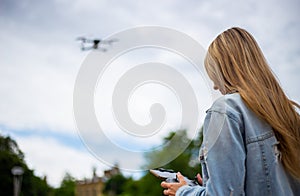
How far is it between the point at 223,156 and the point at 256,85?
259 millimetres

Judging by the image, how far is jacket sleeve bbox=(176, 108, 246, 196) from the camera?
46.3 inches

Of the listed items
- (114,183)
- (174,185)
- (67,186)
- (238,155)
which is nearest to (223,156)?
(238,155)

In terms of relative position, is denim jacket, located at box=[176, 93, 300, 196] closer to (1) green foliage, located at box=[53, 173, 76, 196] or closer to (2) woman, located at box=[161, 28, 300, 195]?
(2) woman, located at box=[161, 28, 300, 195]

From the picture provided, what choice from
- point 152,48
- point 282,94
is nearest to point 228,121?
point 282,94

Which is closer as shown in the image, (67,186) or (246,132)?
(246,132)

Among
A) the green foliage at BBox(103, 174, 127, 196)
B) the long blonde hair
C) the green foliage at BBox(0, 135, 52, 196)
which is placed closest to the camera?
the long blonde hair

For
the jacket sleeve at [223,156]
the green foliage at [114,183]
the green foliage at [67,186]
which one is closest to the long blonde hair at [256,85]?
the jacket sleeve at [223,156]

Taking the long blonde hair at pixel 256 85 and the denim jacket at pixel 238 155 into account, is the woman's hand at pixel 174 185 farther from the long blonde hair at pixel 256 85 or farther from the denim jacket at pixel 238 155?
the long blonde hair at pixel 256 85

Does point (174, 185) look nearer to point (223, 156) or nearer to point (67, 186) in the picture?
point (223, 156)

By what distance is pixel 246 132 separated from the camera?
1.26 metres

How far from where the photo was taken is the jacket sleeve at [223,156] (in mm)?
1175

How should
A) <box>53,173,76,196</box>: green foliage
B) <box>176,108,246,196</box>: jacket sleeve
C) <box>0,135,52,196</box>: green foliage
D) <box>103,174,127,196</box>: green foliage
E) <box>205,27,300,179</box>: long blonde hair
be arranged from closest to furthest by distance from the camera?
1. <box>176,108,246,196</box>: jacket sleeve
2. <box>205,27,300,179</box>: long blonde hair
3. <box>0,135,52,196</box>: green foliage
4. <box>53,173,76,196</box>: green foliage
5. <box>103,174,127,196</box>: green foliage

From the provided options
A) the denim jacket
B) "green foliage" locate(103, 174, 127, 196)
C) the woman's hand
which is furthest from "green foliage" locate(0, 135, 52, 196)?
"green foliage" locate(103, 174, 127, 196)

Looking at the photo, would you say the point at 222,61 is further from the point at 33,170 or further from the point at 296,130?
the point at 33,170
